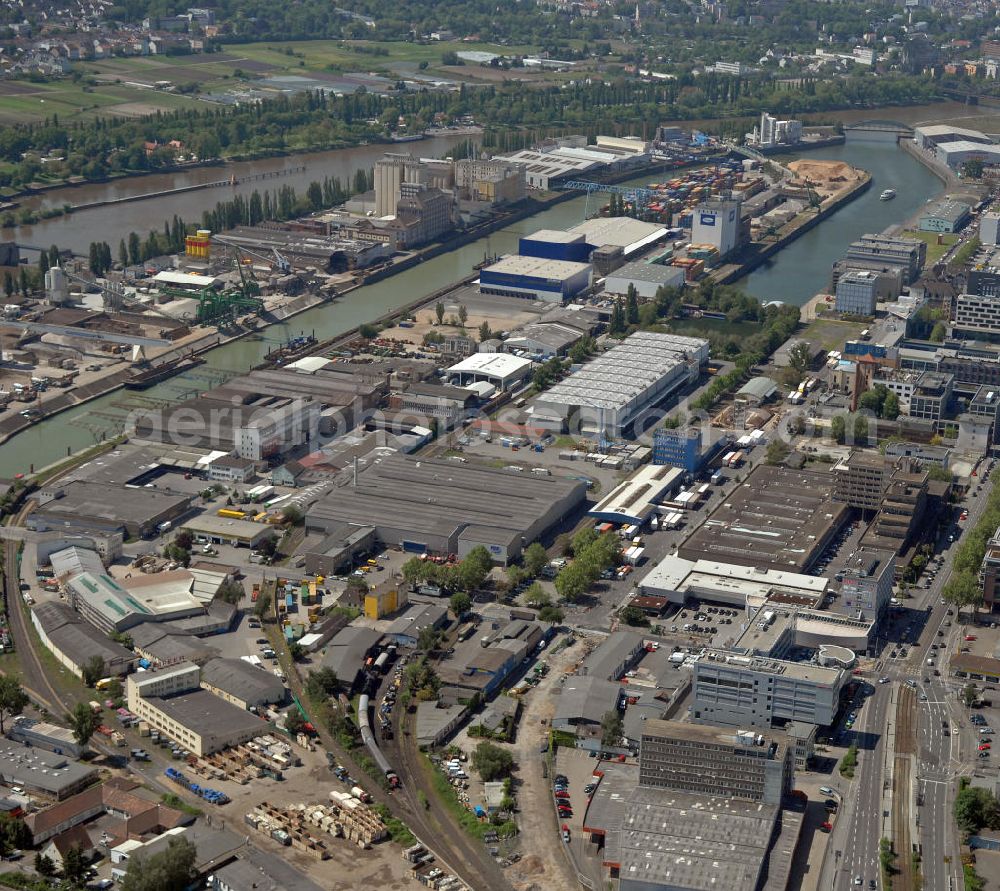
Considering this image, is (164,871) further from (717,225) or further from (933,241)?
(933,241)

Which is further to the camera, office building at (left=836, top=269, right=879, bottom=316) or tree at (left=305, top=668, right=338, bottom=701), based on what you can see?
office building at (left=836, top=269, right=879, bottom=316)

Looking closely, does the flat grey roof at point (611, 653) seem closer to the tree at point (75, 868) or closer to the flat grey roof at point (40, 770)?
the flat grey roof at point (40, 770)

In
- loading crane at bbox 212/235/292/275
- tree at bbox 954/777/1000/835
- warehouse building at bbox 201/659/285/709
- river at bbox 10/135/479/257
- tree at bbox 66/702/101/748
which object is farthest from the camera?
river at bbox 10/135/479/257

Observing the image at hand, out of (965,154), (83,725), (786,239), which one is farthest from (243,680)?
(965,154)

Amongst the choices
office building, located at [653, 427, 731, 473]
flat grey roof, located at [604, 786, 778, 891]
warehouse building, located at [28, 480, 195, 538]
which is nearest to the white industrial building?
office building, located at [653, 427, 731, 473]

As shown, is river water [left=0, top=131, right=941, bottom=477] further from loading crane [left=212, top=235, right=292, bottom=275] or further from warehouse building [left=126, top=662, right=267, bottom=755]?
warehouse building [left=126, top=662, right=267, bottom=755]
